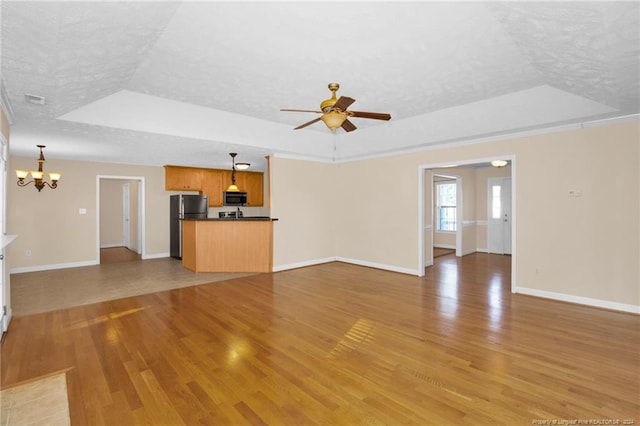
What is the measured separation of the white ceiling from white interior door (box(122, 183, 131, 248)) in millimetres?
4278

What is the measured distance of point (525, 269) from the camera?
476 cm

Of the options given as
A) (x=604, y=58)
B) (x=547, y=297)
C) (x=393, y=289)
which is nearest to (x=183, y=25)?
(x=604, y=58)

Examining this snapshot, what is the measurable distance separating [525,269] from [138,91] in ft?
19.7

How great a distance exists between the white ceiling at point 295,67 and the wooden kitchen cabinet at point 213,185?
114 inches

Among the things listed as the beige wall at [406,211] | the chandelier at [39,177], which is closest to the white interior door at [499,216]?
the beige wall at [406,211]

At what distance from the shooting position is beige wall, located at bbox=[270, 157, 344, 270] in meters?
6.50

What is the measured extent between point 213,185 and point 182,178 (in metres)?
0.81

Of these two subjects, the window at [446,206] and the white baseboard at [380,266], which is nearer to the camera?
the white baseboard at [380,266]

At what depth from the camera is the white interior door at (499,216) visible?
860cm

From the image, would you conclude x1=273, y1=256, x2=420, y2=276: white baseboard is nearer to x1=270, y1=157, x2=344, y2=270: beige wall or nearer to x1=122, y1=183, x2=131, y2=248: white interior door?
x1=270, y1=157, x2=344, y2=270: beige wall

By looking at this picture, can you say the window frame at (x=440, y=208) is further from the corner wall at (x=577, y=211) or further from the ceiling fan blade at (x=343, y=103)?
the ceiling fan blade at (x=343, y=103)

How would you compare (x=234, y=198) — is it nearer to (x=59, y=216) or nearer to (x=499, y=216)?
(x=59, y=216)

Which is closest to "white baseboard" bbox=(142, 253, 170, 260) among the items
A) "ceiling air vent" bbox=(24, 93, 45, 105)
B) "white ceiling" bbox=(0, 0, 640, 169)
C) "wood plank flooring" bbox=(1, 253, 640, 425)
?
"white ceiling" bbox=(0, 0, 640, 169)

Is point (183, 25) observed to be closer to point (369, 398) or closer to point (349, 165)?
point (369, 398)
